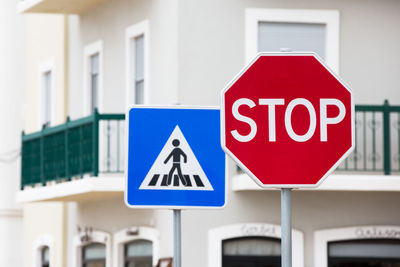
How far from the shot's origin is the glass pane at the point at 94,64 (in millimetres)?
21750

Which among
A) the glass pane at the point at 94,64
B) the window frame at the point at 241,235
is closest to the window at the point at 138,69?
the glass pane at the point at 94,64

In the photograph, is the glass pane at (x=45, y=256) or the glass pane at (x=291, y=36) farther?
the glass pane at (x=45, y=256)

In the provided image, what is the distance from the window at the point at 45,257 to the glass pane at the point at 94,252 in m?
2.00

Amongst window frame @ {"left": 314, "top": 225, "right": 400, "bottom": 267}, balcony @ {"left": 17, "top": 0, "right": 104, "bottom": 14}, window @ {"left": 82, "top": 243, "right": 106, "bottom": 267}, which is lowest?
window @ {"left": 82, "top": 243, "right": 106, "bottom": 267}

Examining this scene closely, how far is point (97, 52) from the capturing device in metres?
21.6

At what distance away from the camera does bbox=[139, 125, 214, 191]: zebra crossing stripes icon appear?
23.7 feet

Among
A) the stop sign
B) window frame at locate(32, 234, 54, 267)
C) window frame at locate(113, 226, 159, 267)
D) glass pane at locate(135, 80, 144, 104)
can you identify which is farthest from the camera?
window frame at locate(32, 234, 54, 267)

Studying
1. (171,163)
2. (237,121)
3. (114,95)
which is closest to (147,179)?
(171,163)

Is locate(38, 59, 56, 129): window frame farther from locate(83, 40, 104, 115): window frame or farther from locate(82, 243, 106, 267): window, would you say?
locate(82, 243, 106, 267): window

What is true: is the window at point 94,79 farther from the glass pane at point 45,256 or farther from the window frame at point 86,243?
the glass pane at point 45,256

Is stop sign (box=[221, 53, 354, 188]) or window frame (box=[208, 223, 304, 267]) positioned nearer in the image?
stop sign (box=[221, 53, 354, 188])

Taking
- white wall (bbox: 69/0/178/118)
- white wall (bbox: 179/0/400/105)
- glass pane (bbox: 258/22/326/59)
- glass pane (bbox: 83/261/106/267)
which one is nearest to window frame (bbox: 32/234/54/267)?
glass pane (bbox: 83/261/106/267)

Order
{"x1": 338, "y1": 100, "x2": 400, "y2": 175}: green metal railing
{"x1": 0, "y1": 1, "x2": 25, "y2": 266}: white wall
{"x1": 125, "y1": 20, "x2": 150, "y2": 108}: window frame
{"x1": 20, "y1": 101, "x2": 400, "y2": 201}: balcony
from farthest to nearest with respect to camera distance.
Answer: {"x1": 0, "y1": 1, "x2": 25, "y2": 266}: white wall < {"x1": 125, "y1": 20, "x2": 150, "y2": 108}: window frame < {"x1": 338, "y1": 100, "x2": 400, "y2": 175}: green metal railing < {"x1": 20, "y1": 101, "x2": 400, "y2": 201}: balcony

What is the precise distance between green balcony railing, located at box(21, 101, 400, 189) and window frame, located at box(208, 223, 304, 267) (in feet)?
4.65
